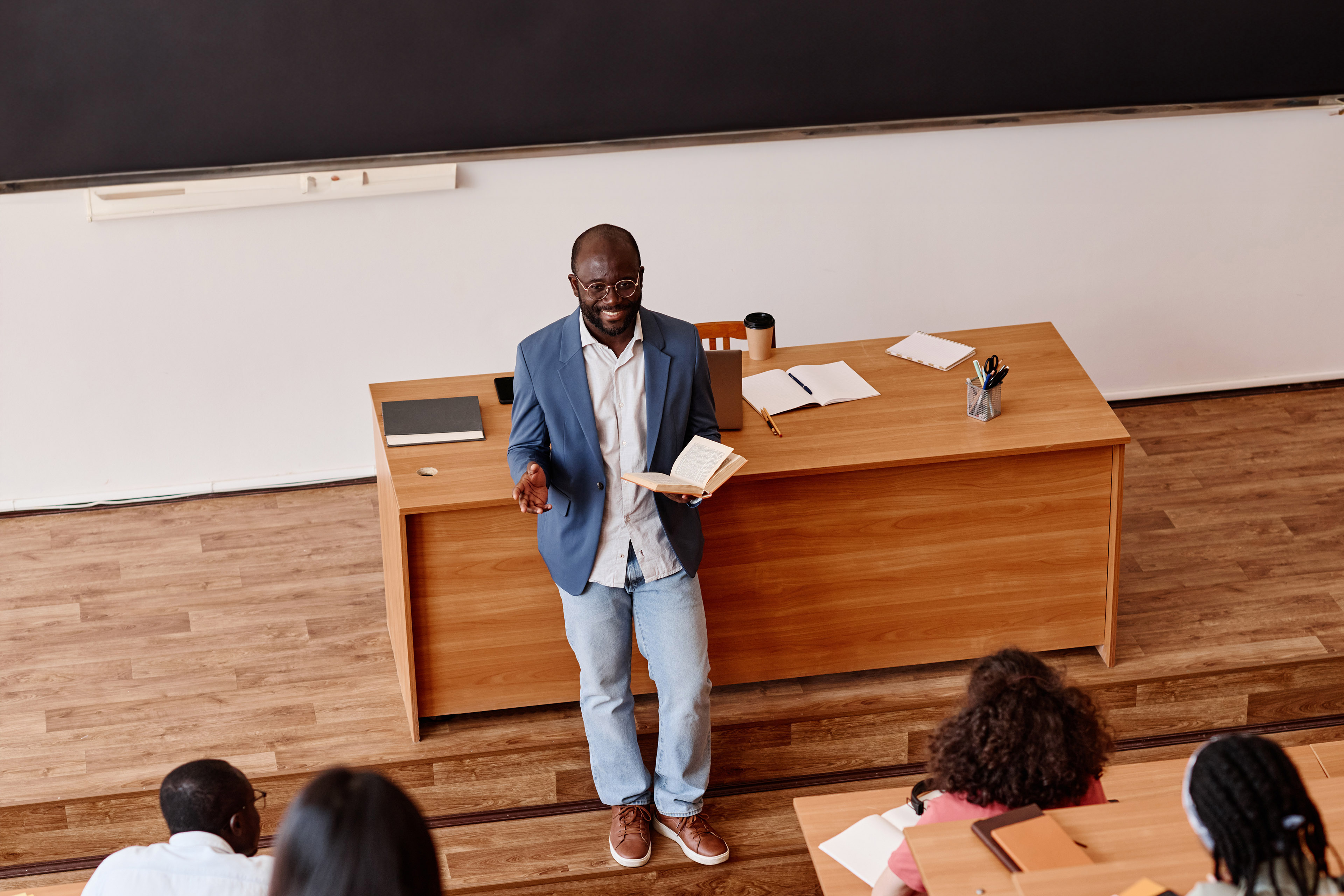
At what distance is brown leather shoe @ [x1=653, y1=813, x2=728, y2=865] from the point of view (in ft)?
10.6

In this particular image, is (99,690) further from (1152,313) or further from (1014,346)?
(1152,313)

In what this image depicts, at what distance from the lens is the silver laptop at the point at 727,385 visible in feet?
11.2

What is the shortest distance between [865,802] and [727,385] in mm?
1211

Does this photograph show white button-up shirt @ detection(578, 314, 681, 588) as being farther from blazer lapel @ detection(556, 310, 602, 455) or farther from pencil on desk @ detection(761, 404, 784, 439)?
pencil on desk @ detection(761, 404, 784, 439)

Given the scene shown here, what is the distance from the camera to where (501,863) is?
3.29m

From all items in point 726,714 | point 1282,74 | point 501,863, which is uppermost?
point 1282,74

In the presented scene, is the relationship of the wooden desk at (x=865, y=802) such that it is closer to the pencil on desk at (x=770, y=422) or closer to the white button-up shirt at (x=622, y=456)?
the white button-up shirt at (x=622, y=456)

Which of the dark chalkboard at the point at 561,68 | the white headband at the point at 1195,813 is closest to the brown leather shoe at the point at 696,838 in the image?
the white headband at the point at 1195,813

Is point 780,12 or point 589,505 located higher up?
point 780,12

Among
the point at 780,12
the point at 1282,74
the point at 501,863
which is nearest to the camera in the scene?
the point at 501,863

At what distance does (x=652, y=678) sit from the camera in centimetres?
334

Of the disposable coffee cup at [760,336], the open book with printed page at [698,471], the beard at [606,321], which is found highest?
the beard at [606,321]

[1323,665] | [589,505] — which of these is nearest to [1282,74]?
[1323,665]

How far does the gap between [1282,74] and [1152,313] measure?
95 centimetres
